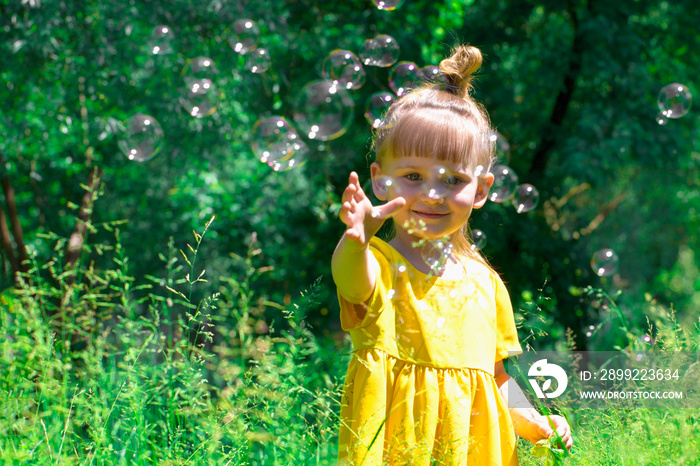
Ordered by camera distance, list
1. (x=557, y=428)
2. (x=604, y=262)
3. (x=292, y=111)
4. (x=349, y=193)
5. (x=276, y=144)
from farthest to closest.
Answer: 1. (x=292, y=111)
2. (x=604, y=262)
3. (x=276, y=144)
4. (x=557, y=428)
5. (x=349, y=193)

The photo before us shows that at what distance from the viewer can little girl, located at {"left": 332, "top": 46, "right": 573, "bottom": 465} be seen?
5.29 feet

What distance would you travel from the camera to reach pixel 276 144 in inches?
127

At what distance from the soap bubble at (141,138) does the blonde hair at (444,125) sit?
7.11 feet

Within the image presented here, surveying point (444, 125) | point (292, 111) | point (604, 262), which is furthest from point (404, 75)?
point (292, 111)

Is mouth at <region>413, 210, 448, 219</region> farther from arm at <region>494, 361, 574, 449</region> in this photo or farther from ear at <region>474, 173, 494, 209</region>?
arm at <region>494, 361, 574, 449</region>

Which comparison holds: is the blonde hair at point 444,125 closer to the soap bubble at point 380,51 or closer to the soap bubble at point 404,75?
the soap bubble at point 404,75

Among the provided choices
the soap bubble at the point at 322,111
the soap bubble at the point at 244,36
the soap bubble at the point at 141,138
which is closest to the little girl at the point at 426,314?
the soap bubble at the point at 322,111

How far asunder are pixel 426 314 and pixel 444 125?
1.60 ft

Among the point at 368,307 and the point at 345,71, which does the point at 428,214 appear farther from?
the point at 345,71

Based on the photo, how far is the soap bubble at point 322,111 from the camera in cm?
345

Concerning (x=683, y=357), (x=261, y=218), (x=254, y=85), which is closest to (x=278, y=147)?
(x=683, y=357)

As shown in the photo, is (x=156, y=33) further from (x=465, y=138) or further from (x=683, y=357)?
(x=683, y=357)

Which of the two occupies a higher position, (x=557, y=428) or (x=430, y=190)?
(x=430, y=190)

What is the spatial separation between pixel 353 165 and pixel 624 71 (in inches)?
89.9
